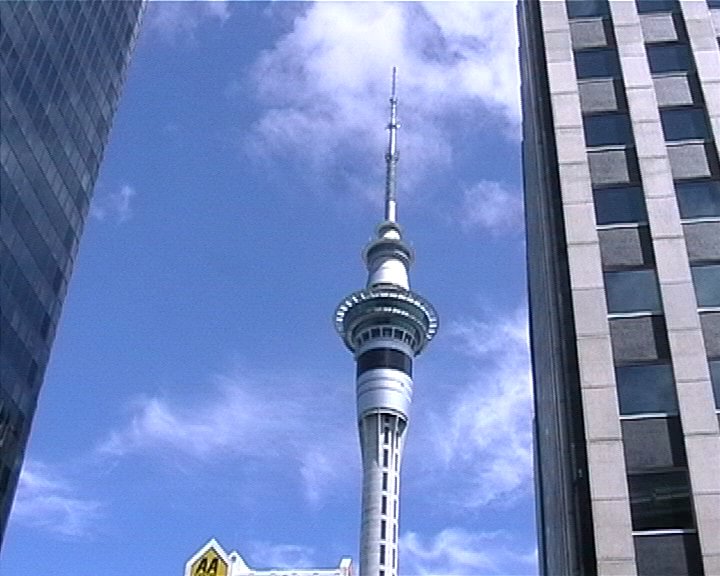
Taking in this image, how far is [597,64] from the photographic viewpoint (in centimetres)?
4256

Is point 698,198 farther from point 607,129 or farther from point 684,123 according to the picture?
point 607,129

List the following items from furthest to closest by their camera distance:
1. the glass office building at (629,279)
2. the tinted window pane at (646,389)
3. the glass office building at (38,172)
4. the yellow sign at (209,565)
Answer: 1. the yellow sign at (209,565)
2. the glass office building at (38,172)
3. the tinted window pane at (646,389)
4. the glass office building at (629,279)

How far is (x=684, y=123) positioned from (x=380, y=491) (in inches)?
4458

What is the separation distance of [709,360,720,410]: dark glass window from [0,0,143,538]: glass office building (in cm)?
5449

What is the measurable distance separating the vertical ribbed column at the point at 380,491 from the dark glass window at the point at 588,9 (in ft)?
344

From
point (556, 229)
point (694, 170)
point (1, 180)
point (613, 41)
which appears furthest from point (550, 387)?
point (1, 180)

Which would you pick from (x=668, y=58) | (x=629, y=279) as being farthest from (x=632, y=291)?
(x=668, y=58)

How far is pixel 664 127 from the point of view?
39000mm

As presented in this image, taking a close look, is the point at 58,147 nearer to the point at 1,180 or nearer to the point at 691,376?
the point at 1,180

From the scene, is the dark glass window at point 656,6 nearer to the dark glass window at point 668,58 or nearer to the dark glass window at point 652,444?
the dark glass window at point 668,58

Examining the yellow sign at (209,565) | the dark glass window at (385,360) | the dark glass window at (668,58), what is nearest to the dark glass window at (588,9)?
the dark glass window at (668,58)

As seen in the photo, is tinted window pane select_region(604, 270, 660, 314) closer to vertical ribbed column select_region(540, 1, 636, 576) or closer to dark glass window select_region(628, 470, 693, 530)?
vertical ribbed column select_region(540, 1, 636, 576)

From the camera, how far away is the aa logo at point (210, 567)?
111 meters

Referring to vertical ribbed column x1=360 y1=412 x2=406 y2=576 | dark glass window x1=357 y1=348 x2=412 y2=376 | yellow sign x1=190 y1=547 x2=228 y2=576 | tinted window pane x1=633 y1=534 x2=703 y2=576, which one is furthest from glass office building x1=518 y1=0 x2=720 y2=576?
dark glass window x1=357 y1=348 x2=412 y2=376
